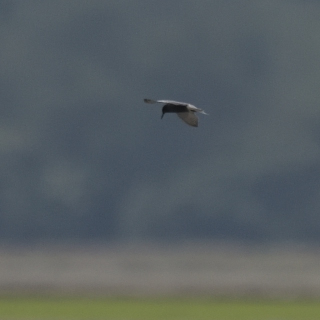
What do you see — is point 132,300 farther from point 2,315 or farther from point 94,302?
point 2,315

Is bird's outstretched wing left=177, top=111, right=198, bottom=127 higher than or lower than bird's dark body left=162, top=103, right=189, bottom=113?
lower

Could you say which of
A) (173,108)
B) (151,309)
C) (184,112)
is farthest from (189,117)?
(151,309)

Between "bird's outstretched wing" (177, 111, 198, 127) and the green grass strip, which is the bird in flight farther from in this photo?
the green grass strip

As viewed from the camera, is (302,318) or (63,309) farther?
(63,309)

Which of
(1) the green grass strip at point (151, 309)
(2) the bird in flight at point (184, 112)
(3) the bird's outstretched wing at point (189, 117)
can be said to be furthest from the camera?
(1) the green grass strip at point (151, 309)

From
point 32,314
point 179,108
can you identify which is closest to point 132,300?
point 32,314

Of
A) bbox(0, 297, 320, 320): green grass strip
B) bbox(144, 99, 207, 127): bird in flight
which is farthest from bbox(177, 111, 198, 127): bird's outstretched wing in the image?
bbox(0, 297, 320, 320): green grass strip

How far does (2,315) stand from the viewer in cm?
2714

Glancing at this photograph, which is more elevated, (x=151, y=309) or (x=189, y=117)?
(x=189, y=117)

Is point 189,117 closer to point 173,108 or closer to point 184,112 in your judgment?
point 184,112

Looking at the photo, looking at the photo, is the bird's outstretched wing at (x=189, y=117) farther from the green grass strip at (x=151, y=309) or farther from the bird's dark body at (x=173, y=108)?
the green grass strip at (x=151, y=309)

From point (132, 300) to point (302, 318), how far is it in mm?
7572

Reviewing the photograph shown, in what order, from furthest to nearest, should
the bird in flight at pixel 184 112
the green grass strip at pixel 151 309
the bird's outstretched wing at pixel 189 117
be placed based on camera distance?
1. the green grass strip at pixel 151 309
2. the bird's outstretched wing at pixel 189 117
3. the bird in flight at pixel 184 112

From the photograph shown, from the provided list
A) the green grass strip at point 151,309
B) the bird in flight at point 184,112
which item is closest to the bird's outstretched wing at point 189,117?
the bird in flight at point 184,112
